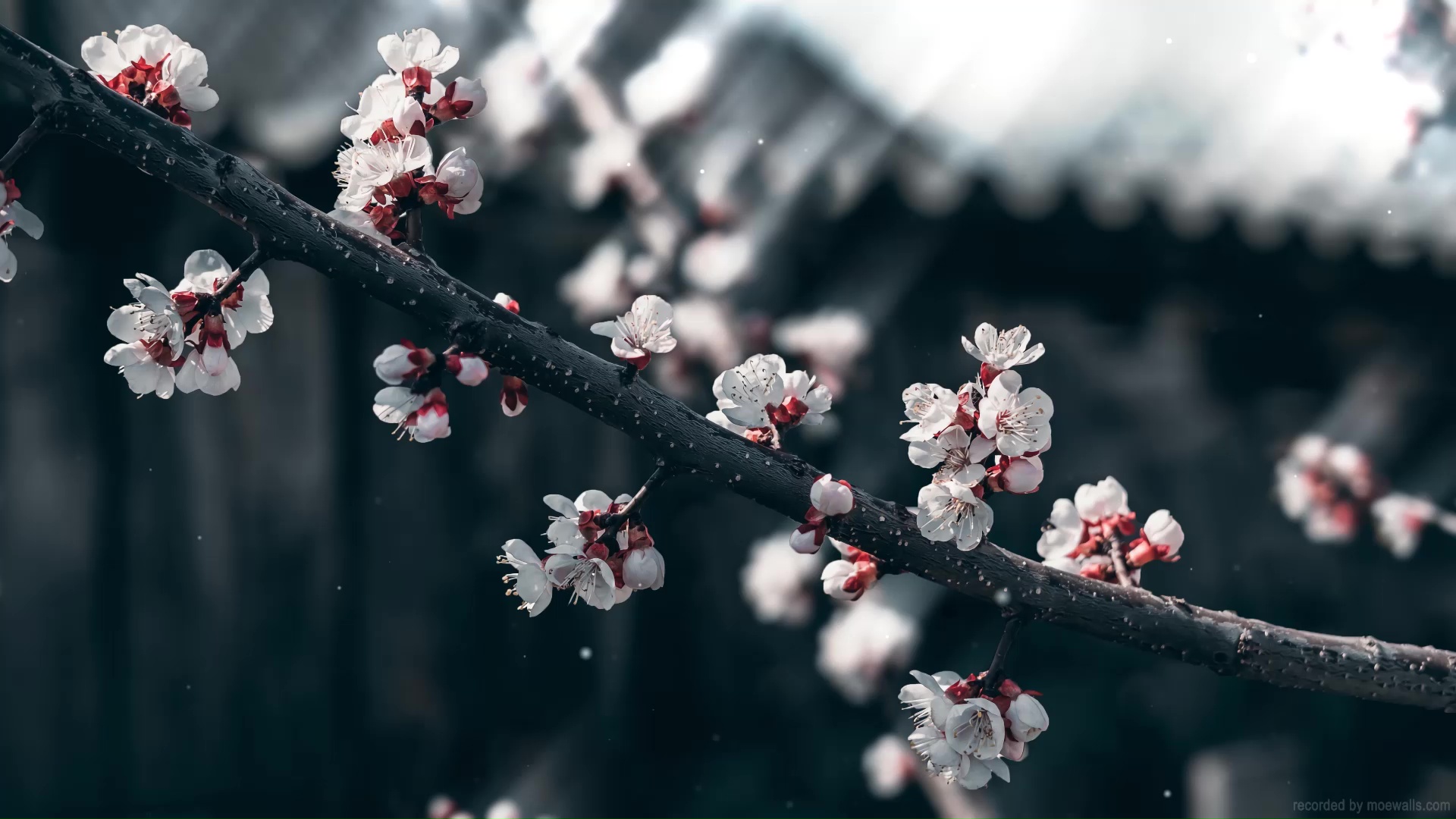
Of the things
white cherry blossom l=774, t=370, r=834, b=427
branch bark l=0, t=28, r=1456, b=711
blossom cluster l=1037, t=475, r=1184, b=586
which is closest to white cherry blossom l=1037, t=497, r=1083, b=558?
blossom cluster l=1037, t=475, r=1184, b=586

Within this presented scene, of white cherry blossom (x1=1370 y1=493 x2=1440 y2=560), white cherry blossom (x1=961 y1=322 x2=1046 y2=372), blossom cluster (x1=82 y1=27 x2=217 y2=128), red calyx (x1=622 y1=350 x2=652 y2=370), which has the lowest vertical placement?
white cherry blossom (x1=1370 y1=493 x2=1440 y2=560)

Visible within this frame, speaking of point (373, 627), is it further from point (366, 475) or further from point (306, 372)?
point (306, 372)

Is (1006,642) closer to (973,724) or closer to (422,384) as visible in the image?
(973,724)

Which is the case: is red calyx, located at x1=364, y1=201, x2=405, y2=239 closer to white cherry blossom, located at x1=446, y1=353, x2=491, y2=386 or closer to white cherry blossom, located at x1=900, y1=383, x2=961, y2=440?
white cherry blossom, located at x1=446, y1=353, x2=491, y2=386

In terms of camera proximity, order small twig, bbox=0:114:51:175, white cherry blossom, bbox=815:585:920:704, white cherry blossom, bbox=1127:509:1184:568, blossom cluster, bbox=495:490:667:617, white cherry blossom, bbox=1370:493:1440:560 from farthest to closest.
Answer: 1. white cherry blossom, bbox=815:585:920:704
2. white cherry blossom, bbox=1370:493:1440:560
3. white cherry blossom, bbox=1127:509:1184:568
4. blossom cluster, bbox=495:490:667:617
5. small twig, bbox=0:114:51:175

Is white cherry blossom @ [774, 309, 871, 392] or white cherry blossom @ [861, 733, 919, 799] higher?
white cherry blossom @ [774, 309, 871, 392]

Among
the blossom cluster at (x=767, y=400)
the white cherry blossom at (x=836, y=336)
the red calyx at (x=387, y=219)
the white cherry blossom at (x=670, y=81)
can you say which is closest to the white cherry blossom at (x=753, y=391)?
the blossom cluster at (x=767, y=400)

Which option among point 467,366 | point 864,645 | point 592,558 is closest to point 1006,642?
point 592,558

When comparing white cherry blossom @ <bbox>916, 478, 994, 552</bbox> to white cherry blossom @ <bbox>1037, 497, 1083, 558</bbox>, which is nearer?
white cherry blossom @ <bbox>916, 478, 994, 552</bbox>
